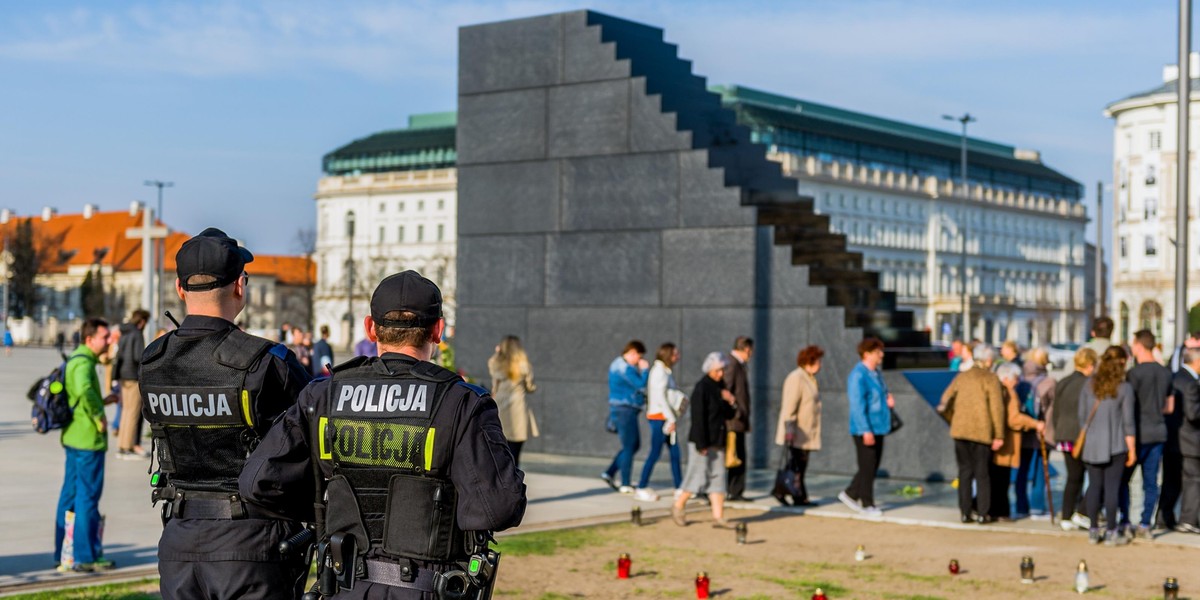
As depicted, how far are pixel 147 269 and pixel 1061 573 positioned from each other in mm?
25945

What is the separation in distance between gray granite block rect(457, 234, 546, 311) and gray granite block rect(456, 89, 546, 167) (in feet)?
3.54

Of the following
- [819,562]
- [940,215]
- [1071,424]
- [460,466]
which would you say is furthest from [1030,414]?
[940,215]

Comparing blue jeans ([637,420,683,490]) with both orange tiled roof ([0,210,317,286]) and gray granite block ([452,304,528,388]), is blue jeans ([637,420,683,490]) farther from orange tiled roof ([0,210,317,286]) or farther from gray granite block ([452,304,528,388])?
orange tiled roof ([0,210,317,286])

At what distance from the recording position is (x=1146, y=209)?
4245 inches

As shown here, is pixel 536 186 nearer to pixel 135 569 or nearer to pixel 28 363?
pixel 135 569

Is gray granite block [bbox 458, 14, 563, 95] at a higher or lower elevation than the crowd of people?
higher

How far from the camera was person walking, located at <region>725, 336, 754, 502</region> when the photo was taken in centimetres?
1434

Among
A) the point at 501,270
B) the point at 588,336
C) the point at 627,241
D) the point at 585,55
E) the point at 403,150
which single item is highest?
the point at 403,150

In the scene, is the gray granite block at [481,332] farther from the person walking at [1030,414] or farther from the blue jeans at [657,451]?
the person walking at [1030,414]

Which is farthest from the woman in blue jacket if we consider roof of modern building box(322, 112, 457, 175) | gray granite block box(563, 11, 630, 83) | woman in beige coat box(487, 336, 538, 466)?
roof of modern building box(322, 112, 457, 175)

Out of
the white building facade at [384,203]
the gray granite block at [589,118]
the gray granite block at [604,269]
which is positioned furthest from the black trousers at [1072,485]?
the white building facade at [384,203]

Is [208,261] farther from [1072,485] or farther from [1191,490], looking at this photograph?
[1191,490]

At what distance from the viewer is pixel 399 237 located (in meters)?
127

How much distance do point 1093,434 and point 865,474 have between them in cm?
230
